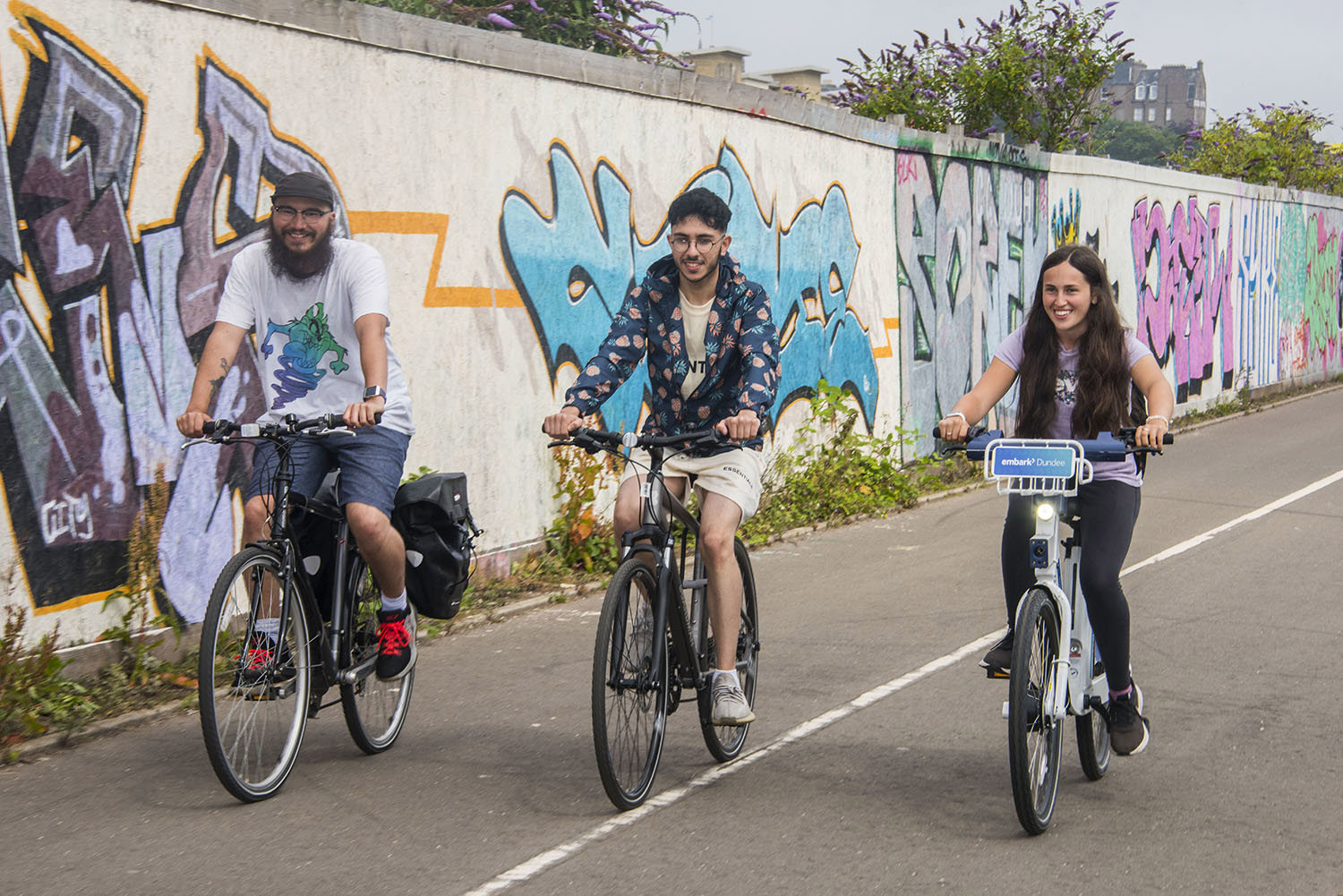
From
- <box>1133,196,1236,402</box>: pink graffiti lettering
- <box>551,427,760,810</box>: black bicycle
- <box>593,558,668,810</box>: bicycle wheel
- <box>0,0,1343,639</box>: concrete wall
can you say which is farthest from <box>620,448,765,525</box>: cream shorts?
<box>1133,196,1236,402</box>: pink graffiti lettering

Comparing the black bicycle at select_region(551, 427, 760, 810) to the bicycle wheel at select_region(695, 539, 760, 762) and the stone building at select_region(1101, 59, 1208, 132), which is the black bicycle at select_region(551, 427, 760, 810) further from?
the stone building at select_region(1101, 59, 1208, 132)

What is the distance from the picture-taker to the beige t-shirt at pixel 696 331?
5234 millimetres

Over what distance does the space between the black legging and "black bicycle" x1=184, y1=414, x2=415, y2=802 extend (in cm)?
227

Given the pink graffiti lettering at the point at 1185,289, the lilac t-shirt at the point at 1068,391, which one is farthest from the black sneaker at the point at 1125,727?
the pink graffiti lettering at the point at 1185,289

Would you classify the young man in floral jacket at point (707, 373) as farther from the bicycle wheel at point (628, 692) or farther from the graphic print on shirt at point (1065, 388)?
the graphic print on shirt at point (1065, 388)

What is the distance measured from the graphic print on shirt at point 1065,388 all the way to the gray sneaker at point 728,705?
148 centimetres

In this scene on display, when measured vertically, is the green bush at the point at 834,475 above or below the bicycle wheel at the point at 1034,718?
below

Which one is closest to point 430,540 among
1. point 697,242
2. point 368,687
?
point 368,687

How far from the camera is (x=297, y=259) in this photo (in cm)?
531

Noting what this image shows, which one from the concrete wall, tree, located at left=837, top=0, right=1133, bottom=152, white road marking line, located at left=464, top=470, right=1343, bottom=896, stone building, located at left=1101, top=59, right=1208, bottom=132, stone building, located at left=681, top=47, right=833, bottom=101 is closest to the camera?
white road marking line, located at left=464, top=470, right=1343, bottom=896

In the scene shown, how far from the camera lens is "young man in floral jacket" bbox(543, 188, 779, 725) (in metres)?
5.08

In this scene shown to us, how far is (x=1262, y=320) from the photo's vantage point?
24.2m

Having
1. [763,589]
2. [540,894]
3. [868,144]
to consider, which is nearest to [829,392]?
[868,144]

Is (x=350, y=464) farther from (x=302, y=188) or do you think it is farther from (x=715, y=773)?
(x=715, y=773)
